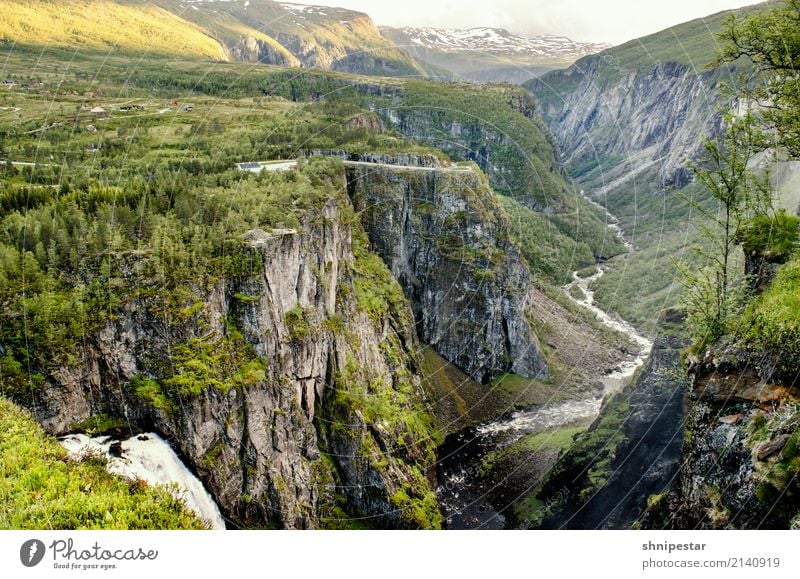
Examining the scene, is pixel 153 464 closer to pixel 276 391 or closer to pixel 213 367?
pixel 213 367

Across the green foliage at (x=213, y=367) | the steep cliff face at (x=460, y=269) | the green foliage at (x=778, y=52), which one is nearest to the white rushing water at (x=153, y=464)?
the green foliage at (x=213, y=367)

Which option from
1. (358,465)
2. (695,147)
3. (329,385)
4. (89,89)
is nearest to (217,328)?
(329,385)

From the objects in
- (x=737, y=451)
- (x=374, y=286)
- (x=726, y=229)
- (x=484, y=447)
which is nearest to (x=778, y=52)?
(x=726, y=229)

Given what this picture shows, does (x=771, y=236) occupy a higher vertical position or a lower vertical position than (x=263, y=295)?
higher

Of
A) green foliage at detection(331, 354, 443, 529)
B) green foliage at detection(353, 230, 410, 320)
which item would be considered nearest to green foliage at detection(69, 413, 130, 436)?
green foliage at detection(331, 354, 443, 529)

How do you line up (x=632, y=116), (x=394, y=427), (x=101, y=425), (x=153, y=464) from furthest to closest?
(x=632, y=116) < (x=394, y=427) < (x=101, y=425) < (x=153, y=464)

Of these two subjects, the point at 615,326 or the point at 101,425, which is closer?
the point at 101,425
